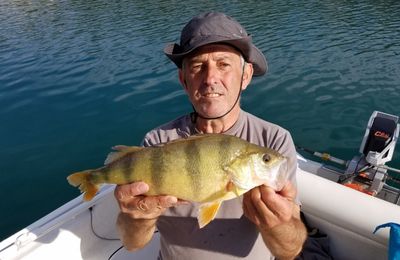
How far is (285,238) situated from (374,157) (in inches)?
87.0

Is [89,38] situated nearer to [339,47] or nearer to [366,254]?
[339,47]

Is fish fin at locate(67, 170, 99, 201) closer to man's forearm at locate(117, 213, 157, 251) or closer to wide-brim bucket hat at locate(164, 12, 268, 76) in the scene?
man's forearm at locate(117, 213, 157, 251)

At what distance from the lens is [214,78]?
2.57 meters

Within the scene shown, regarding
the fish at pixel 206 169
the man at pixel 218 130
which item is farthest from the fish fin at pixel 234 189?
the man at pixel 218 130

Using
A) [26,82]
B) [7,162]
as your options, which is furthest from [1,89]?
[7,162]

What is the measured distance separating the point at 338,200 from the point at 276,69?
368 inches

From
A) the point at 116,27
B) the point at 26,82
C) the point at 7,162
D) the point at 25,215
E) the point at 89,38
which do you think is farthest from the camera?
the point at 116,27

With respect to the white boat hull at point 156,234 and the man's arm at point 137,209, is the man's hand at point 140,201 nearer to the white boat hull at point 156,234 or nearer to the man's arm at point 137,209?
the man's arm at point 137,209

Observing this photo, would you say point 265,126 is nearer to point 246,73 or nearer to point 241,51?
point 246,73

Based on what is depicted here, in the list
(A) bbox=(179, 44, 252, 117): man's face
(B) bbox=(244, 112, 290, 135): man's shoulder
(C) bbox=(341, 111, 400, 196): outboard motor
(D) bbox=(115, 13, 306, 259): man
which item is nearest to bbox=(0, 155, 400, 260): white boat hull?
(C) bbox=(341, 111, 400, 196): outboard motor

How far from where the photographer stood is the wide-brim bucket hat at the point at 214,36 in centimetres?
250

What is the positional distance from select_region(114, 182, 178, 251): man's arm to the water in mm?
4709

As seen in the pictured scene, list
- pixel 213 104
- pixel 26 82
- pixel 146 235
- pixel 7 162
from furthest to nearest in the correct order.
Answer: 1. pixel 26 82
2. pixel 7 162
3. pixel 146 235
4. pixel 213 104

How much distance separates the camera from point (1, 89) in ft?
41.3
